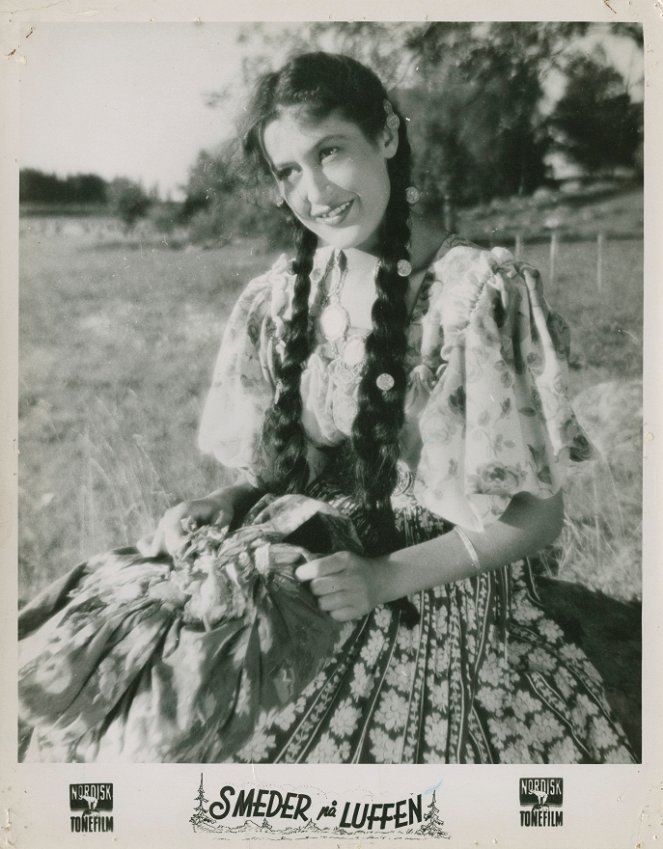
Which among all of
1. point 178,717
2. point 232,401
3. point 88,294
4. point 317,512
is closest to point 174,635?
point 178,717

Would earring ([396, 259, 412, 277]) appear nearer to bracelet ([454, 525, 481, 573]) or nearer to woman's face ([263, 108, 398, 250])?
woman's face ([263, 108, 398, 250])

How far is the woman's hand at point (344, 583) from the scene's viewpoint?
1776 mm

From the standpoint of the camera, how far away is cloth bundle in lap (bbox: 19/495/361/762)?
5.66 ft

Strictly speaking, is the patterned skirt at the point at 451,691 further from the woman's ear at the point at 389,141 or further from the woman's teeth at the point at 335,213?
the woman's ear at the point at 389,141

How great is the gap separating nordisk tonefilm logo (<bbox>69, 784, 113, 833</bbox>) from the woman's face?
1.23m

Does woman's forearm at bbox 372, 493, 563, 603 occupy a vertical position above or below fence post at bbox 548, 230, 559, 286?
below

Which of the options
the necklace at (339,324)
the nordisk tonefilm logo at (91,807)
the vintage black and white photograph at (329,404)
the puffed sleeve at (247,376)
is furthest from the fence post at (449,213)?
the nordisk tonefilm logo at (91,807)

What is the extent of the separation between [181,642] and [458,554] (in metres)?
0.58

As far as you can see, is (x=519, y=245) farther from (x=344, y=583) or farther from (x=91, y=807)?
(x=91, y=807)

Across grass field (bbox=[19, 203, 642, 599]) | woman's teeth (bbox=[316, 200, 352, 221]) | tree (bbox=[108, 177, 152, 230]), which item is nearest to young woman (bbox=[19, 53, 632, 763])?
woman's teeth (bbox=[316, 200, 352, 221])

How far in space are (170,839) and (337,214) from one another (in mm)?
1322

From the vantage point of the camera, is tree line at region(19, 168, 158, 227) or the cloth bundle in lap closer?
the cloth bundle in lap

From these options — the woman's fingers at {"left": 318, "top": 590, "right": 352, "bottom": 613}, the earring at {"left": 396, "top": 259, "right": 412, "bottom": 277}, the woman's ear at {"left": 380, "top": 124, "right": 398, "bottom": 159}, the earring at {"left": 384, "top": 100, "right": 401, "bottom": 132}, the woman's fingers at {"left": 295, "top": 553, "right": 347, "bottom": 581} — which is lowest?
the woman's fingers at {"left": 318, "top": 590, "right": 352, "bottom": 613}

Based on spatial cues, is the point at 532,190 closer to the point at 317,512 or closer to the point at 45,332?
the point at 317,512
